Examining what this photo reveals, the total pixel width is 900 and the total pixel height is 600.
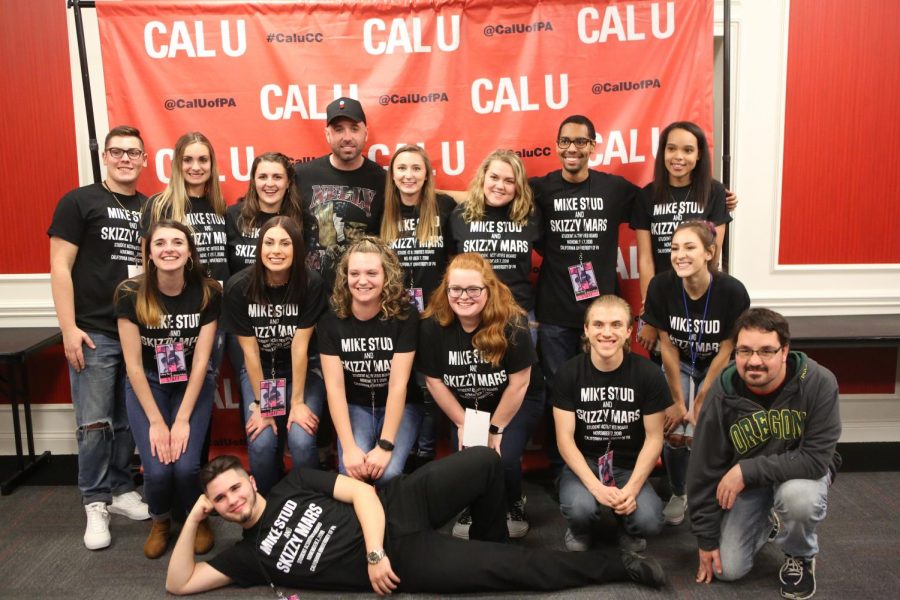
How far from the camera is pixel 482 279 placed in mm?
2748

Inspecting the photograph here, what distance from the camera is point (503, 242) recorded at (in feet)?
10.4

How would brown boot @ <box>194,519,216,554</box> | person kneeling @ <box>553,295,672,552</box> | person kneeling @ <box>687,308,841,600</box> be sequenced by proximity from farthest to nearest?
brown boot @ <box>194,519,216,554</box> → person kneeling @ <box>553,295,672,552</box> → person kneeling @ <box>687,308,841,600</box>

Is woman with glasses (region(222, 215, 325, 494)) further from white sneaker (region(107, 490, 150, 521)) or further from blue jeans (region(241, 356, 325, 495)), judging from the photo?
white sneaker (region(107, 490, 150, 521))

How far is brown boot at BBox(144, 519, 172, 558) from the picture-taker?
287 cm

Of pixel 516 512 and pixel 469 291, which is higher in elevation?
pixel 469 291

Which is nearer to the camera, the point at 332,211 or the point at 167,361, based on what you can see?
the point at 167,361

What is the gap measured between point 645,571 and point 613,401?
2.11 feet

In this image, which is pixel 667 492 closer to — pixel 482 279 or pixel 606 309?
pixel 606 309

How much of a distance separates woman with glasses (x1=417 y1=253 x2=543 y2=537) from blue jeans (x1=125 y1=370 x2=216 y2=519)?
3.33ft

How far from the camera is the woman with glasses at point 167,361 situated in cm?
289

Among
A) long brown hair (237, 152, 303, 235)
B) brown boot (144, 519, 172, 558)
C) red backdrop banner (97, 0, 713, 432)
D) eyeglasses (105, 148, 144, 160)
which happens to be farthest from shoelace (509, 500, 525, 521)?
eyeglasses (105, 148, 144, 160)

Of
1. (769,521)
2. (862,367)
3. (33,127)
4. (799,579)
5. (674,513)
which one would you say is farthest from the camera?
(862,367)

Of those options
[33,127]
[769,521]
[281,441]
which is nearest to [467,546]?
[281,441]

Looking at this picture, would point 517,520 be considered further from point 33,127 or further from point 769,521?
point 33,127
